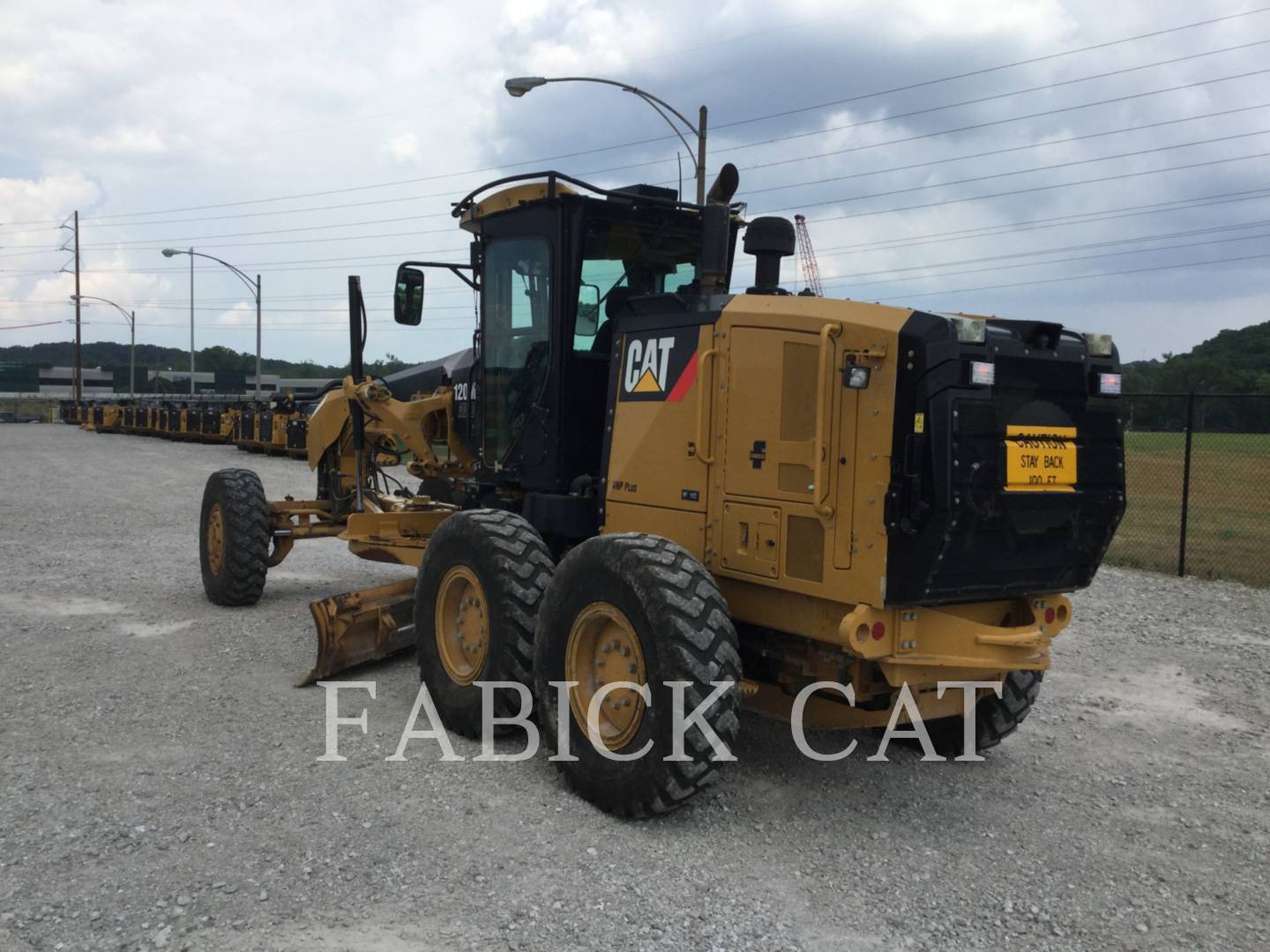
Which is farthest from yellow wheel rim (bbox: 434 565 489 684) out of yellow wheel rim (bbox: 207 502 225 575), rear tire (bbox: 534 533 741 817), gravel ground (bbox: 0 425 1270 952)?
yellow wheel rim (bbox: 207 502 225 575)

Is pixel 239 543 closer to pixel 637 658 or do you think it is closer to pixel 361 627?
pixel 361 627

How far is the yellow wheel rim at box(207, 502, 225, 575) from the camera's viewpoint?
9.35 m

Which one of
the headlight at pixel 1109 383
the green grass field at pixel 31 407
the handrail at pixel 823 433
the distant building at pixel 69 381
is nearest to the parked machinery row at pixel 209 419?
the handrail at pixel 823 433

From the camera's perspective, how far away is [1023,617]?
201 inches

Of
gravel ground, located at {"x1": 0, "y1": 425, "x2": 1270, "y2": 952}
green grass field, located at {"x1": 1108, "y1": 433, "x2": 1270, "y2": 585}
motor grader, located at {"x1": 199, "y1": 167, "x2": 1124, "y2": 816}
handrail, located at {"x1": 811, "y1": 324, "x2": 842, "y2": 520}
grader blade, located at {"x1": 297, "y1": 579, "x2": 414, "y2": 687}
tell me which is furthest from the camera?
green grass field, located at {"x1": 1108, "y1": 433, "x2": 1270, "y2": 585}

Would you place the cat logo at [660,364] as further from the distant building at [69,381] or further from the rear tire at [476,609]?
the distant building at [69,381]

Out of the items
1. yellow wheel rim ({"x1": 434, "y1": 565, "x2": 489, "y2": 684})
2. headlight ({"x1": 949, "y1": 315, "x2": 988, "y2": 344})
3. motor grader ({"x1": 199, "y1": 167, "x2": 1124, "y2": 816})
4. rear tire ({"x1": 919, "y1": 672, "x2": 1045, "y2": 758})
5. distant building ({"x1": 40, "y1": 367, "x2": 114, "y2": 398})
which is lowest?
rear tire ({"x1": 919, "y1": 672, "x2": 1045, "y2": 758})

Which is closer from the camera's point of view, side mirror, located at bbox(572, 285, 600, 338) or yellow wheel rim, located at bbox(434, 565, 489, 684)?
yellow wheel rim, located at bbox(434, 565, 489, 684)

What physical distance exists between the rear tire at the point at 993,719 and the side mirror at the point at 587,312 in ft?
9.92

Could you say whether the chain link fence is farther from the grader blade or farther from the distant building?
the distant building

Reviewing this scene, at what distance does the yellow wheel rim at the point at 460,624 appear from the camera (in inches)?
238

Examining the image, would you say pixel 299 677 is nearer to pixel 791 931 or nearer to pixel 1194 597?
pixel 791 931

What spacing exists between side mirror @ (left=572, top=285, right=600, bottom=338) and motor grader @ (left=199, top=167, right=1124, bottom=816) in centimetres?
2

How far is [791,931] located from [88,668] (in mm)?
5397
